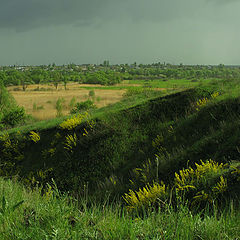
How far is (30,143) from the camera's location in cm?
994

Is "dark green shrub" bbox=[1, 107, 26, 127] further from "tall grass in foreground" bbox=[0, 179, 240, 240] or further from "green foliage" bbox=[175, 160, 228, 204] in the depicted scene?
"tall grass in foreground" bbox=[0, 179, 240, 240]

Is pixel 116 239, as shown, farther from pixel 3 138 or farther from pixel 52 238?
pixel 3 138

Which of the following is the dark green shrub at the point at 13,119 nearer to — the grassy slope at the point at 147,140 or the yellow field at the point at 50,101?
the yellow field at the point at 50,101

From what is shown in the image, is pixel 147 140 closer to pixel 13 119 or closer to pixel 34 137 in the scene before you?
pixel 34 137

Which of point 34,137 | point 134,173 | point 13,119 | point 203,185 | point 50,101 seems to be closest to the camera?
point 203,185

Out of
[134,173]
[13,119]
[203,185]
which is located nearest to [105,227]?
[203,185]

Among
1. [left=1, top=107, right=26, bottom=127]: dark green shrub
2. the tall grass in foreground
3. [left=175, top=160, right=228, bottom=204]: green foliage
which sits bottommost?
[left=1, top=107, right=26, bottom=127]: dark green shrub

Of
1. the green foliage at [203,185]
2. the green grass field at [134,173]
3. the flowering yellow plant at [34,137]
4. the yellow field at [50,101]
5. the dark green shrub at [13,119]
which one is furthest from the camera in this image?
the yellow field at [50,101]

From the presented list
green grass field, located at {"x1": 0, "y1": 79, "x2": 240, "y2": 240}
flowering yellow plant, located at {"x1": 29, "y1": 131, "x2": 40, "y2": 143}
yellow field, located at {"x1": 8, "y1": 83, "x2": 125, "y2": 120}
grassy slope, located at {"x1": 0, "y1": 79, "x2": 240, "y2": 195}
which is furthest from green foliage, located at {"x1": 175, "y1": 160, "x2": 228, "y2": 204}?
yellow field, located at {"x1": 8, "y1": 83, "x2": 125, "y2": 120}

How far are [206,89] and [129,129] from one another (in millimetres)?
3569

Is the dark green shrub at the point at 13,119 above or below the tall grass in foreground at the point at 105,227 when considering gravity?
below

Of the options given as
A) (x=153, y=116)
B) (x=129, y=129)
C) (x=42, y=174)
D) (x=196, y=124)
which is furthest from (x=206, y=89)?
(x=42, y=174)

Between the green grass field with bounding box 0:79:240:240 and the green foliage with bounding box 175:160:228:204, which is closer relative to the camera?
the green grass field with bounding box 0:79:240:240

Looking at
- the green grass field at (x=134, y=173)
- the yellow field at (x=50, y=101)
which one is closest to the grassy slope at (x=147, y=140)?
the green grass field at (x=134, y=173)
